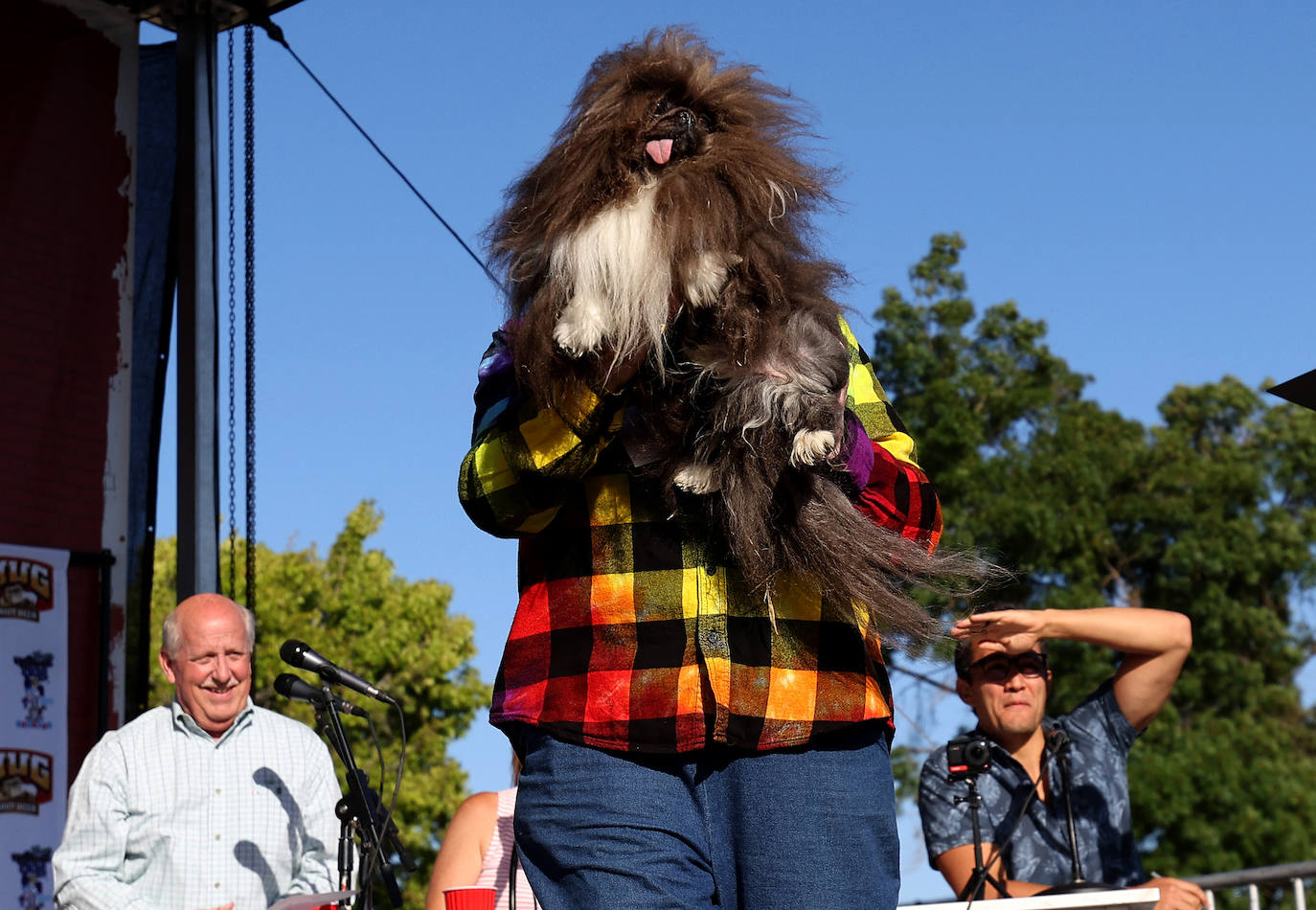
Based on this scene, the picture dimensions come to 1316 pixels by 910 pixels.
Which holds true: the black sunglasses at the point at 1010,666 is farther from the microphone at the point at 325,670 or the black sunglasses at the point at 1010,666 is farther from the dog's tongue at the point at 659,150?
the dog's tongue at the point at 659,150

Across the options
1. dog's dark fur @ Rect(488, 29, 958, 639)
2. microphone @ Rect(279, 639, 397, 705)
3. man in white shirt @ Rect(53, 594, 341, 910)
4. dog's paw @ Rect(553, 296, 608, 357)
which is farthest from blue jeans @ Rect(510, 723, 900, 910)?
man in white shirt @ Rect(53, 594, 341, 910)

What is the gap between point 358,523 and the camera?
26.1m

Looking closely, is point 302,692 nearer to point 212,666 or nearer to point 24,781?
point 212,666

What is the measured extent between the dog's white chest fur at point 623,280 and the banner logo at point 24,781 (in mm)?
4589

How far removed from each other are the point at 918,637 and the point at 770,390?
0.37 m

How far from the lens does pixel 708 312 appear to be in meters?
1.66

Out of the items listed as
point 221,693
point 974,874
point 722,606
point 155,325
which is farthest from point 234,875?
point 722,606

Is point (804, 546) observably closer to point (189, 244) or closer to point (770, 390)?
point (770, 390)

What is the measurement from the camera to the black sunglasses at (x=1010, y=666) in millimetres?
4105

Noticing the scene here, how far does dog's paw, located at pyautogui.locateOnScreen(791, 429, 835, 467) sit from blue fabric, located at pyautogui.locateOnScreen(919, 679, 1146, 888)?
2.52 m

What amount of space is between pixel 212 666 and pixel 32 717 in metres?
1.31

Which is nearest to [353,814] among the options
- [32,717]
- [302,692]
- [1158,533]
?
[302,692]

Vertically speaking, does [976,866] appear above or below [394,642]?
below

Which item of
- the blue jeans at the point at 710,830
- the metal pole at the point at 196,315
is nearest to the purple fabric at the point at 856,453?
the blue jeans at the point at 710,830
